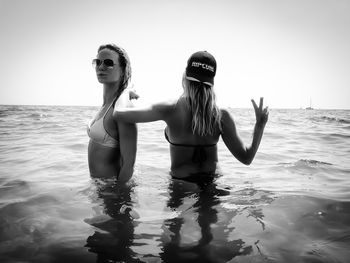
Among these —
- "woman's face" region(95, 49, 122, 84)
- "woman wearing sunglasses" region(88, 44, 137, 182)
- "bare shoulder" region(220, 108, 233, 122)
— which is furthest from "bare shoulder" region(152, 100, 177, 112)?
"woman's face" region(95, 49, 122, 84)

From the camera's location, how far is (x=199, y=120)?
9.18ft

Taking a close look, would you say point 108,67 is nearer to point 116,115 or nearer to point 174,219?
point 116,115

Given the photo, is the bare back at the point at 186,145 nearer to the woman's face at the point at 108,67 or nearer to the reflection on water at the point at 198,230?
the reflection on water at the point at 198,230

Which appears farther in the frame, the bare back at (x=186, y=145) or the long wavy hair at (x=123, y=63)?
the long wavy hair at (x=123, y=63)

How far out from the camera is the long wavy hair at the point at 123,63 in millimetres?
3046

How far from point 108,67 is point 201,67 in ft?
3.58

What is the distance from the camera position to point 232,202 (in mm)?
3158

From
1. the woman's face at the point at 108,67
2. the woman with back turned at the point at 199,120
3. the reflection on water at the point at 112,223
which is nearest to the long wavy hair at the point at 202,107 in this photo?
the woman with back turned at the point at 199,120

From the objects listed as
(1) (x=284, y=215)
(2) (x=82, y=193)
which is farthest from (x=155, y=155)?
(1) (x=284, y=215)

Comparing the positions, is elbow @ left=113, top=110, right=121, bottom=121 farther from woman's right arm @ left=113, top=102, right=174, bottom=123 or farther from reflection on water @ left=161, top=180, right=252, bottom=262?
reflection on water @ left=161, top=180, right=252, bottom=262

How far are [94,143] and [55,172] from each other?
244 cm

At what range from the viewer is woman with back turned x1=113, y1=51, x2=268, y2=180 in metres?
2.80

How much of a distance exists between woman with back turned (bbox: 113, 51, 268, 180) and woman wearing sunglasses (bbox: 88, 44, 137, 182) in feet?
1.14

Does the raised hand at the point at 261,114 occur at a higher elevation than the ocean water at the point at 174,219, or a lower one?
higher
